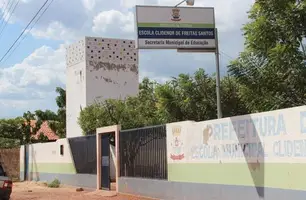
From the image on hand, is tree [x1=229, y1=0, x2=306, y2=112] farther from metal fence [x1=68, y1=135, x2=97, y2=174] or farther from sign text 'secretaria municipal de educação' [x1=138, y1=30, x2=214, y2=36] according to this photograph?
metal fence [x1=68, y1=135, x2=97, y2=174]

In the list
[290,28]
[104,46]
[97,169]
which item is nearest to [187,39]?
[290,28]

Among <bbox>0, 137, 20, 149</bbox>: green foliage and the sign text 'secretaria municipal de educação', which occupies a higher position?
the sign text 'secretaria municipal de educação'

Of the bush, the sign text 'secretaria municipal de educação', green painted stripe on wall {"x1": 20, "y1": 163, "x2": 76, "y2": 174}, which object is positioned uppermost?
the sign text 'secretaria municipal de educação'

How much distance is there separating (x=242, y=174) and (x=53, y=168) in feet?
54.2

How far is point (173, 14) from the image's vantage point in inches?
582

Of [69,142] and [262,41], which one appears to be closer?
[262,41]

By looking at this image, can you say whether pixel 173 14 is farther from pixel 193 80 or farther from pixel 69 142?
pixel 69 142

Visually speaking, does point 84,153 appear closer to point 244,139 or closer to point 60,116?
point 244,139

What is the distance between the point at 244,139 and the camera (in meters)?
12.4

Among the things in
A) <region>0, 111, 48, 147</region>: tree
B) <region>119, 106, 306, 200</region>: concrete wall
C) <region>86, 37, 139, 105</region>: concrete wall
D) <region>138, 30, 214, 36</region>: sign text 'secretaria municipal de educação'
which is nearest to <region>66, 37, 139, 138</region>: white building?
<region>86, 37, 139, 105</region>: concrete wall

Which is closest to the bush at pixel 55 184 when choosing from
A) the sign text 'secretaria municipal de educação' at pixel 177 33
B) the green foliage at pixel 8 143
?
the green foliage at pixel 8 143

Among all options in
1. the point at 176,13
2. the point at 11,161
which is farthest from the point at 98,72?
the point at 176,13

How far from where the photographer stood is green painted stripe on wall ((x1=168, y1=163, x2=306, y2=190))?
1049 cm

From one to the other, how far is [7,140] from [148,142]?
76.7 feet
